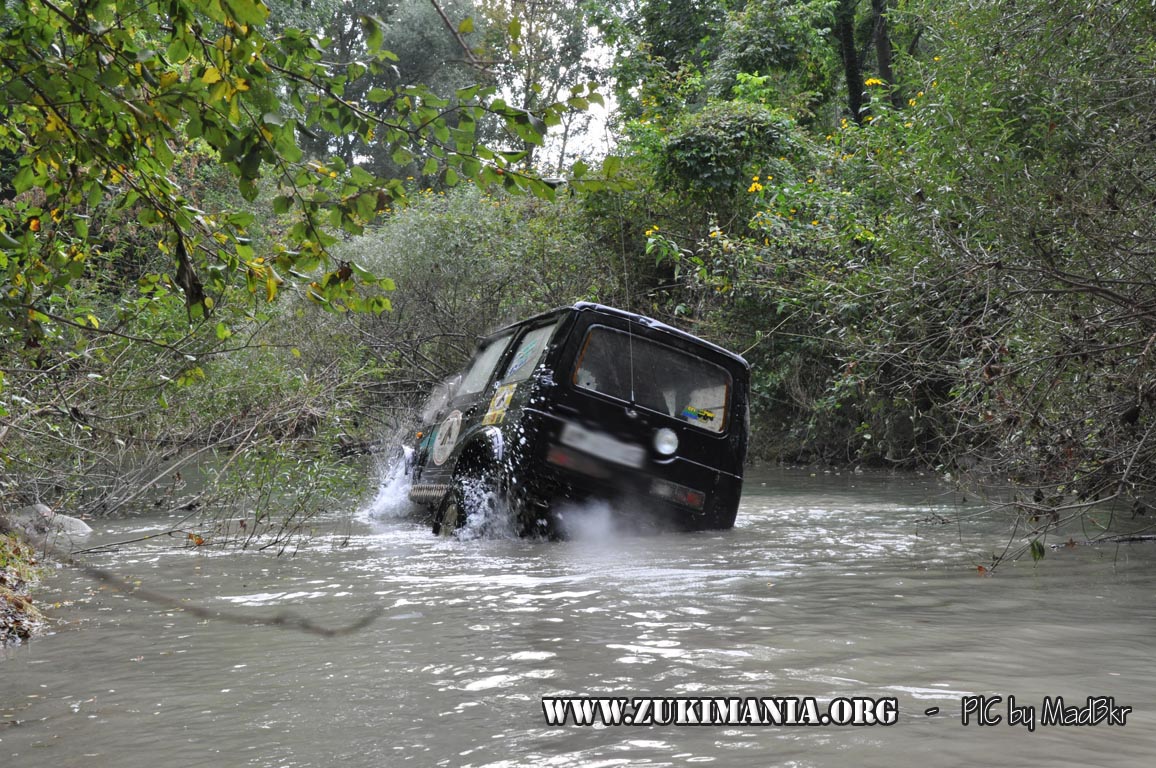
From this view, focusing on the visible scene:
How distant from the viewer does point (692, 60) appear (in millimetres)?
27172

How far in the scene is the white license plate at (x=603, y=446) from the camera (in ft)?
26.5

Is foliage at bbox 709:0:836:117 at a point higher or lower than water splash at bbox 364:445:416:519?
higher

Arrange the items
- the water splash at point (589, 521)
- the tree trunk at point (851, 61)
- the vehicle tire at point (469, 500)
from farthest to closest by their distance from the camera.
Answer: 1. the tree trunk at point (851, 61)
2. the vehicle tire at point (469, 500)
3. the water splash at point (589, 521)

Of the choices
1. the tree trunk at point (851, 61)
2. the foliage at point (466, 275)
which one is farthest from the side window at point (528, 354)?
the tree trunk at point (851, 61)

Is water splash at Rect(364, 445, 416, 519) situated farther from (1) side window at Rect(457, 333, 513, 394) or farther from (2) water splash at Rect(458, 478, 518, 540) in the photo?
(2) water splash at Rect(458, 478, 518, 540)

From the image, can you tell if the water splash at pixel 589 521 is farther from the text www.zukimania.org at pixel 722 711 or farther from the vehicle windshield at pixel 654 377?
the text www.zukimania.org at pixel 722 711

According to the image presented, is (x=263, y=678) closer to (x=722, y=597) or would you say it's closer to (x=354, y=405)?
(x=722, y=597)

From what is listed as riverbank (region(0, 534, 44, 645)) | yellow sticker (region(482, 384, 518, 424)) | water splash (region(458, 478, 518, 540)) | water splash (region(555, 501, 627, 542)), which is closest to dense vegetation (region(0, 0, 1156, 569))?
riverbank (region(0, 534, 44, 645))

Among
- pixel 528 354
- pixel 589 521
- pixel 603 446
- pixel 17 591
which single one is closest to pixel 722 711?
pixel 17 591

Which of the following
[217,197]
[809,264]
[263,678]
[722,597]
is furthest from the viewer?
[217,197]

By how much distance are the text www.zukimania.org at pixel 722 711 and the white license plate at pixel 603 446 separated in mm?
4476

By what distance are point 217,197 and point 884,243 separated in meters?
14.0

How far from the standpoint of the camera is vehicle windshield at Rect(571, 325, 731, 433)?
27.3ft

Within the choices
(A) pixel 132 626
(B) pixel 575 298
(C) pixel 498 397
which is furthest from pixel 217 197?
(A) pixel 132 626
